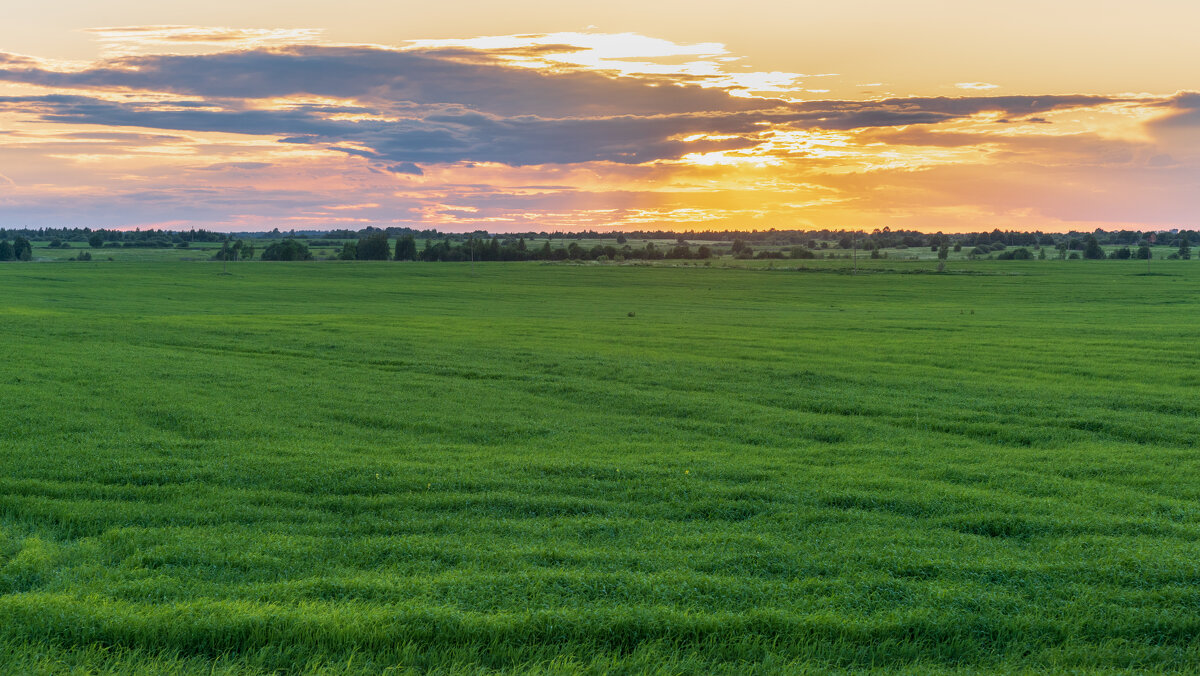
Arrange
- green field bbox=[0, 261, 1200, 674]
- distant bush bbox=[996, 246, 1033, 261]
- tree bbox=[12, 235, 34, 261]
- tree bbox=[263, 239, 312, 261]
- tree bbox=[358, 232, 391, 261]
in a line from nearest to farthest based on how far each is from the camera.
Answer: green field bbox=[0, 261, 1200, 674] < tree bbox=[12, 235, 34, 261] < tree bbox=[263, 239, 312, 261] < distant bush bbox=[996, 246, 1033, 261] < tree bbox=[358, 232, 391, 261]

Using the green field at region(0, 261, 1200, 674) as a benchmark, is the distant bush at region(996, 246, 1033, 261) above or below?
above

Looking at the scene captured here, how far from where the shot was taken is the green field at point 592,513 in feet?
20.1

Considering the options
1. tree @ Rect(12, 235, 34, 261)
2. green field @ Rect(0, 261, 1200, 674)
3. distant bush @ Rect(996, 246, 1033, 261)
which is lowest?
green field @ Rect(0, 261, 1200, 674)

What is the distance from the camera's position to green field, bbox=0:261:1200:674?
20.1 feet

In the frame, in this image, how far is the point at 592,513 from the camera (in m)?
9.41

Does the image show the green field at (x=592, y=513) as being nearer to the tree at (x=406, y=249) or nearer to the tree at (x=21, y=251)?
the tree at (x=406, y=249)

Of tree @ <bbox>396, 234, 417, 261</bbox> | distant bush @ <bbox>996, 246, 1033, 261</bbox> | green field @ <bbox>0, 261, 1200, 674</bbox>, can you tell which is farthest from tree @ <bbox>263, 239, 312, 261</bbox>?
distant bush @ <bbox>996, 246, 1033, 261</bbox>

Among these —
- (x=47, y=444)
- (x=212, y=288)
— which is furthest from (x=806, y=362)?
(x=212, y=288)

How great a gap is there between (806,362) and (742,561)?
17.1 metres

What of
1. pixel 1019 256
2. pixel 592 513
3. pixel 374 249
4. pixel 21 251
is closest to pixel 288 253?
pixel 374 249

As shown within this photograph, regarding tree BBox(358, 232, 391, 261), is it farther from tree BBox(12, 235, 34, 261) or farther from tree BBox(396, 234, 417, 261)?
tree BBox(12, 235, 34, 261)

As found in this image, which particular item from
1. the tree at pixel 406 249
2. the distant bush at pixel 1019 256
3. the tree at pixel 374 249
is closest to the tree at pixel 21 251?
the tree at pixel 374 249

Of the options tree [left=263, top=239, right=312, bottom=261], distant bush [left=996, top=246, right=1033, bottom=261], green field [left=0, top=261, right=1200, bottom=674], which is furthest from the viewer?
distant bush [left=996, top=246, right=1033, bottom=261]

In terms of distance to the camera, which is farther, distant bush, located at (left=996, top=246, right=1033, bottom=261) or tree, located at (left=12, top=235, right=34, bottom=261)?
distant bush, located at (left=996, top=246, right=1033, bottom=261)
